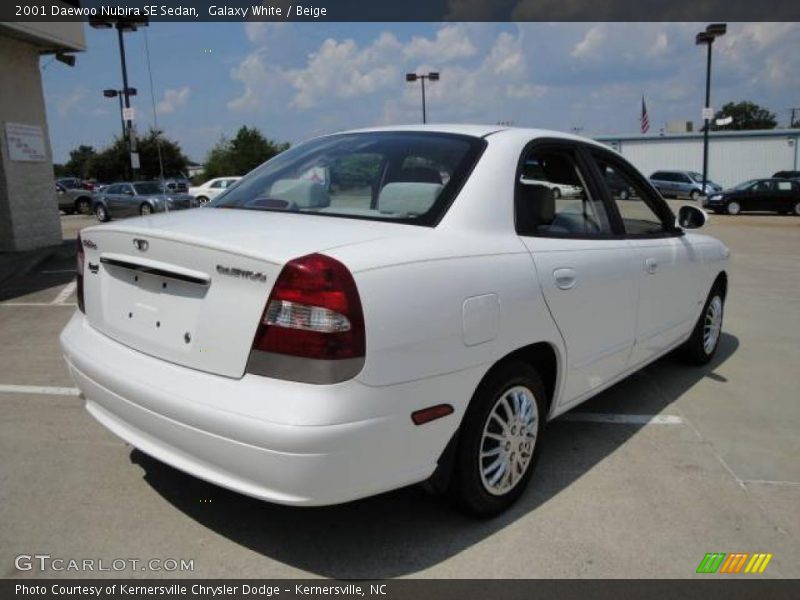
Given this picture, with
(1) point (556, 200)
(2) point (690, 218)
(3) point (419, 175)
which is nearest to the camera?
(3) point (419, 175)

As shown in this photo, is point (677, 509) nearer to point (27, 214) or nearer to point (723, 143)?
point (27, 214)

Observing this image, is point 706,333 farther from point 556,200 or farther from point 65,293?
point 65,293

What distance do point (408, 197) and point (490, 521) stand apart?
1.45m

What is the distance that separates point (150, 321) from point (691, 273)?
11.4 feet

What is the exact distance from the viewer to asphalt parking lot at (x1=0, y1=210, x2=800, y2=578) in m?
2.65

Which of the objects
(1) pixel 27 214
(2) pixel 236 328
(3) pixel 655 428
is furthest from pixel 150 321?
(1) pixel 27 214

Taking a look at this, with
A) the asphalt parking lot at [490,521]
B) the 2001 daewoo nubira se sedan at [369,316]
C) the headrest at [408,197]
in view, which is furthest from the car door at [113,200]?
the headrest at [408,197]

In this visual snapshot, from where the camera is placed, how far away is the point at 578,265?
3205 mm

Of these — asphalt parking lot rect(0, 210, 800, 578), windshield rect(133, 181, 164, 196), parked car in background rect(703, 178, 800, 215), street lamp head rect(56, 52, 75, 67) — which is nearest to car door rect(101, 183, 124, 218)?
windshield rect(133, 181, 164, 196)

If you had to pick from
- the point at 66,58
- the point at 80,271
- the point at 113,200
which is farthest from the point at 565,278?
the point at 113,200

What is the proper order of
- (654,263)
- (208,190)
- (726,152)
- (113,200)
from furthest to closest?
1. (726,152)
2. (208,190)
3. (113,200)
4. (654,263)

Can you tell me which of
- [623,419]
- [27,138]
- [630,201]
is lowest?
[623,419]

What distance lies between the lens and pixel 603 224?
146 inches

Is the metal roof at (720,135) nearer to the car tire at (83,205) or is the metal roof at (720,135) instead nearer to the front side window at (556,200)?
the car tire at (83,205)
